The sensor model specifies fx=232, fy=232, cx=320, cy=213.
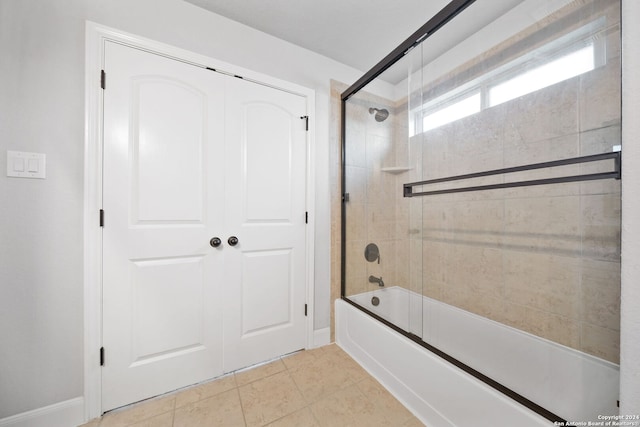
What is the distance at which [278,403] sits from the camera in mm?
1334

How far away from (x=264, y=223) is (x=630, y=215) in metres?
1.68

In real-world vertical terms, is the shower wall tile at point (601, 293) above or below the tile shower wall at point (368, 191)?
below

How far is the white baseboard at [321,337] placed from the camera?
6.22 feet

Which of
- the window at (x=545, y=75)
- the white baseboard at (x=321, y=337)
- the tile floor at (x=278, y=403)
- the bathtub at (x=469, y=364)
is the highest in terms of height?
the window at (x=545, y=75)

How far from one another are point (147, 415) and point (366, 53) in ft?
9.37

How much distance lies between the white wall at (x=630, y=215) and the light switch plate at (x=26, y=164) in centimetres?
232

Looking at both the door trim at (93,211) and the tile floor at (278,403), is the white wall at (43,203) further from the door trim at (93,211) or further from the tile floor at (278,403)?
the tile floor at (278,403)

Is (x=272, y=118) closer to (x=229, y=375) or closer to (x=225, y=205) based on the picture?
(x=225, y=205)

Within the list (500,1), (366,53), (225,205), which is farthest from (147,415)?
(500,1)

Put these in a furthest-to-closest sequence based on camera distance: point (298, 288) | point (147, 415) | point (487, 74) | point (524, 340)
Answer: point (298, 288) < point (487, 74) < point (524, 340) < point (147, 415)

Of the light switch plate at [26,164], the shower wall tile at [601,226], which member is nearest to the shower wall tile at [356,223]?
the shower wall tile at [601,226]

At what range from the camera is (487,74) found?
1549 millimetres

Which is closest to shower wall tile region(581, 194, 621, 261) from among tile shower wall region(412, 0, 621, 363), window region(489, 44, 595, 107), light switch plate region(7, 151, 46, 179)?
tile shower wall region(412, 0, 621, 363)

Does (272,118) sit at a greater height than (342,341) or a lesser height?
greater
